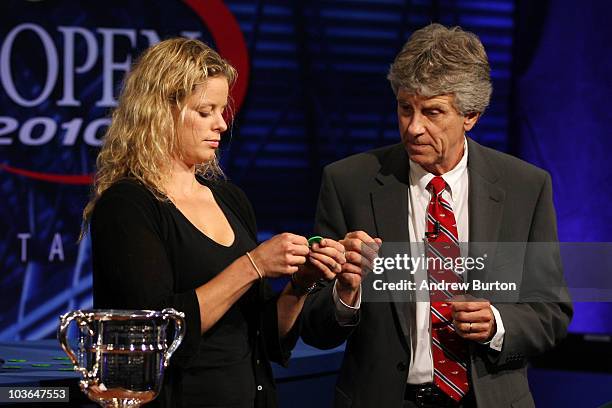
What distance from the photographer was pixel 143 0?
5.05 metres

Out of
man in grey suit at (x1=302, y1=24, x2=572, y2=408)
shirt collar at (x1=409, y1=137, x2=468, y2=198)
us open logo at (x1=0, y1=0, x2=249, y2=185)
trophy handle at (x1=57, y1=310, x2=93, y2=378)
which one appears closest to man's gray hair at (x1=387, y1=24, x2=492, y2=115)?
man in grey suit at (x1=302, y1=24, x2=572, y2=408)

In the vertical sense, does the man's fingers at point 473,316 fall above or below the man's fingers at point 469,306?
below

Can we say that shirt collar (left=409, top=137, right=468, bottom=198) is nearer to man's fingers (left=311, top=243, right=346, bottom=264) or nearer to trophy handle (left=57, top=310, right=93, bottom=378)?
man's fingers (left=311, top=243, right=346, bottom=264)

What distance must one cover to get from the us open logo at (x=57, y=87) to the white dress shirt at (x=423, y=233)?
2.66 m

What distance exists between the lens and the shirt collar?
8.82 ft

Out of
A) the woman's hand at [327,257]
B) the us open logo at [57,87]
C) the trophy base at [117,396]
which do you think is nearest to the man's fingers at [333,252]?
the woman's hand at [327,257]

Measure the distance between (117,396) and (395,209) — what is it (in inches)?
41.7

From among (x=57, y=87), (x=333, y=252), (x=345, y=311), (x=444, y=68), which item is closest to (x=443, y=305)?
(x=345, y=311)

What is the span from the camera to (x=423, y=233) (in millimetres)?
2631

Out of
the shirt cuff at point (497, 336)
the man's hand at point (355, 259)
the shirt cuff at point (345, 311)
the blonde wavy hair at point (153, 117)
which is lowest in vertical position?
the shirt cuff at point (497, 336)

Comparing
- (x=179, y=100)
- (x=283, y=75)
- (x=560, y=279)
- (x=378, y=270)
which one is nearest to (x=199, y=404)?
(x=378, y=270)

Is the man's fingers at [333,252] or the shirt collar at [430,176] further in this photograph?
the shirt collar at [430,176]

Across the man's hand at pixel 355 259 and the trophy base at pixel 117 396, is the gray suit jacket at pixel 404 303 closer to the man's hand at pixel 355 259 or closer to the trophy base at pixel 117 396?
the man's hand at pixel 355 259

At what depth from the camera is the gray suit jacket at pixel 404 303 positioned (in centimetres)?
254
